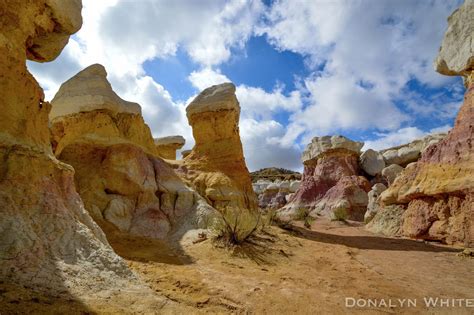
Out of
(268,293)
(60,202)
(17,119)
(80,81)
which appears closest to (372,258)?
(268,293)

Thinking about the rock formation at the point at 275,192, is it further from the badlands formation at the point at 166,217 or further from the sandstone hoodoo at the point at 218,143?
the sandstone hoodoo at the point at 218,143

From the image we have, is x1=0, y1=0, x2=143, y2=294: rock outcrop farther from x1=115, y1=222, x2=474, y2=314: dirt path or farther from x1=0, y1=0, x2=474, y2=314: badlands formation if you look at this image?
x1=115, y1=222, x2=474, y2=314: dirt path

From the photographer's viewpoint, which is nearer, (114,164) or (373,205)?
(114,164)

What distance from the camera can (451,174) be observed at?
8.19 m

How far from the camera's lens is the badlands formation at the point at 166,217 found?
310cm

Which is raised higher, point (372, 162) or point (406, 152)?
point (406, 152)

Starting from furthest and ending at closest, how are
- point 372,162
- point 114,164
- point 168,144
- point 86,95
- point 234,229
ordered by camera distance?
point 372,162
point 168,144
point 86,95
point 114,164
point 234,229

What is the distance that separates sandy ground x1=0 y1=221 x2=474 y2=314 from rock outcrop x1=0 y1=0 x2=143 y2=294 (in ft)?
1.37

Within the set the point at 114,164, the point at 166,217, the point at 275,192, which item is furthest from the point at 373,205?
the point at 275,192

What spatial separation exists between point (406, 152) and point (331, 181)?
5432 millimetres

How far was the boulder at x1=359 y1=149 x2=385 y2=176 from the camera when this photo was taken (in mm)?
21438

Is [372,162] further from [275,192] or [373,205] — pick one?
[275,192]

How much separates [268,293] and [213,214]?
12.6ft

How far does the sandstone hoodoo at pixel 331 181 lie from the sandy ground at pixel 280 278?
12.1 meters
